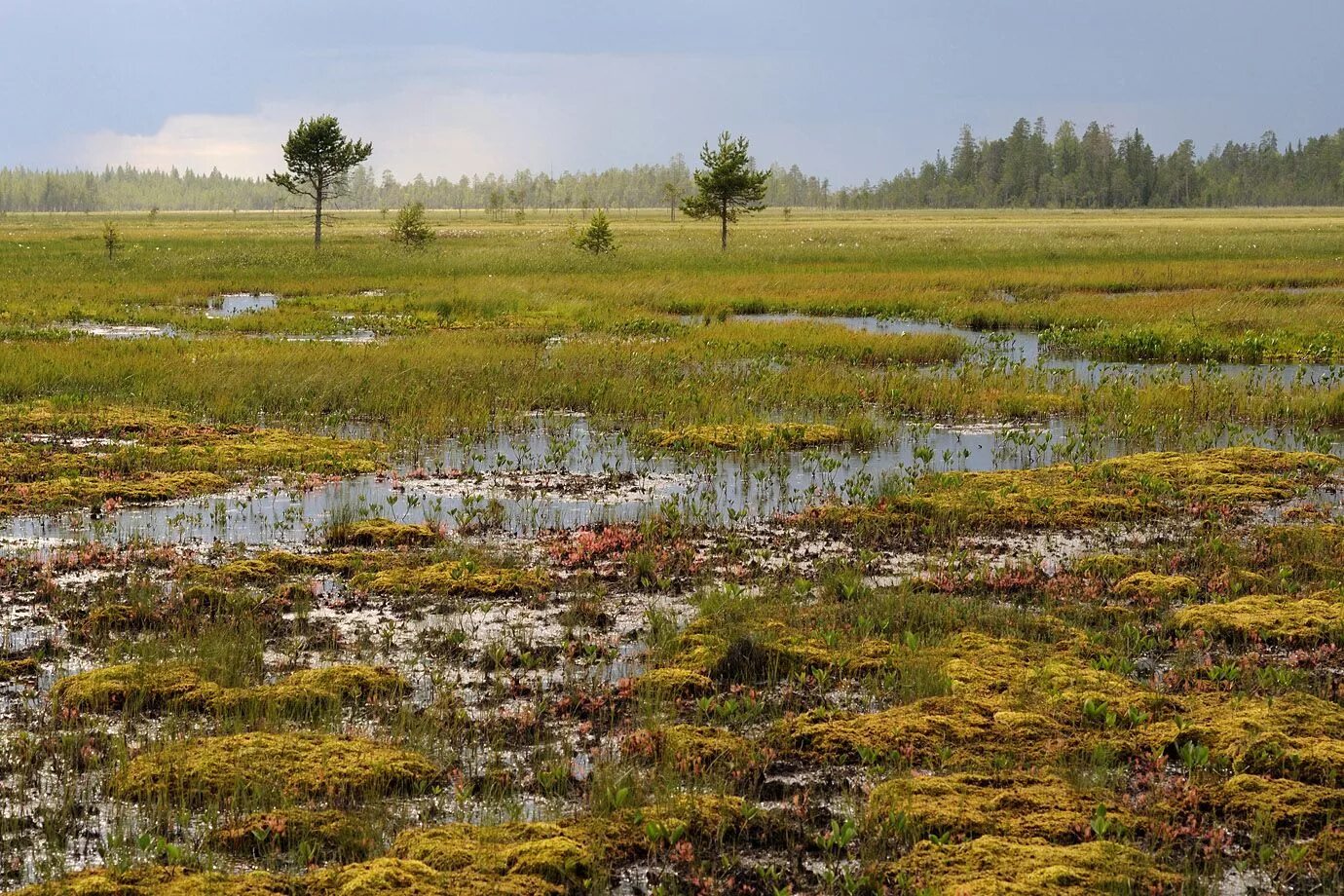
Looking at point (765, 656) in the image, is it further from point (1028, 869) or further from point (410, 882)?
point (410, 882)

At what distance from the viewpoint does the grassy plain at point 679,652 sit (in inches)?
228

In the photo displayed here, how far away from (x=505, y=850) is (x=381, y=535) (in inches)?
246

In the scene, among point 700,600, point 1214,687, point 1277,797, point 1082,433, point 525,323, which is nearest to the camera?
point 1277,797

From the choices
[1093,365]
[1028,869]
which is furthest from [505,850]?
[1093,365]

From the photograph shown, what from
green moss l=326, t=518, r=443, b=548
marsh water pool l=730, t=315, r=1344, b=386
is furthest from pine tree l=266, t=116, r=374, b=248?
green moss l=326, t=518, r=443, b=548

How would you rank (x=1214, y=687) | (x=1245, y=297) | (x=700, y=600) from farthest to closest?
1. (x=1245, y=297)
2. (x=700, y=600)
3. (x=1214, y=687)

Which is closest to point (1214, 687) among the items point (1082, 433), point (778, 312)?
point (1082, 433)

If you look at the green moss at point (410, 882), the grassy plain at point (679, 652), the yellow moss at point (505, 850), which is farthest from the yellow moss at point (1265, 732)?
the green moss at point (410, 882)

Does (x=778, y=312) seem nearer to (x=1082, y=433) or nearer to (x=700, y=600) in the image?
(x=1082, y=433)

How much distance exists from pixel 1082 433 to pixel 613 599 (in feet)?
30.8

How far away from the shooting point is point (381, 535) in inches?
453

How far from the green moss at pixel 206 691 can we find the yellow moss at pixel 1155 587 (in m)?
5.75

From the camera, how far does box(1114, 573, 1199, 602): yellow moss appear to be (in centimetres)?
974

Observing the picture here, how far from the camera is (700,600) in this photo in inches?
375
